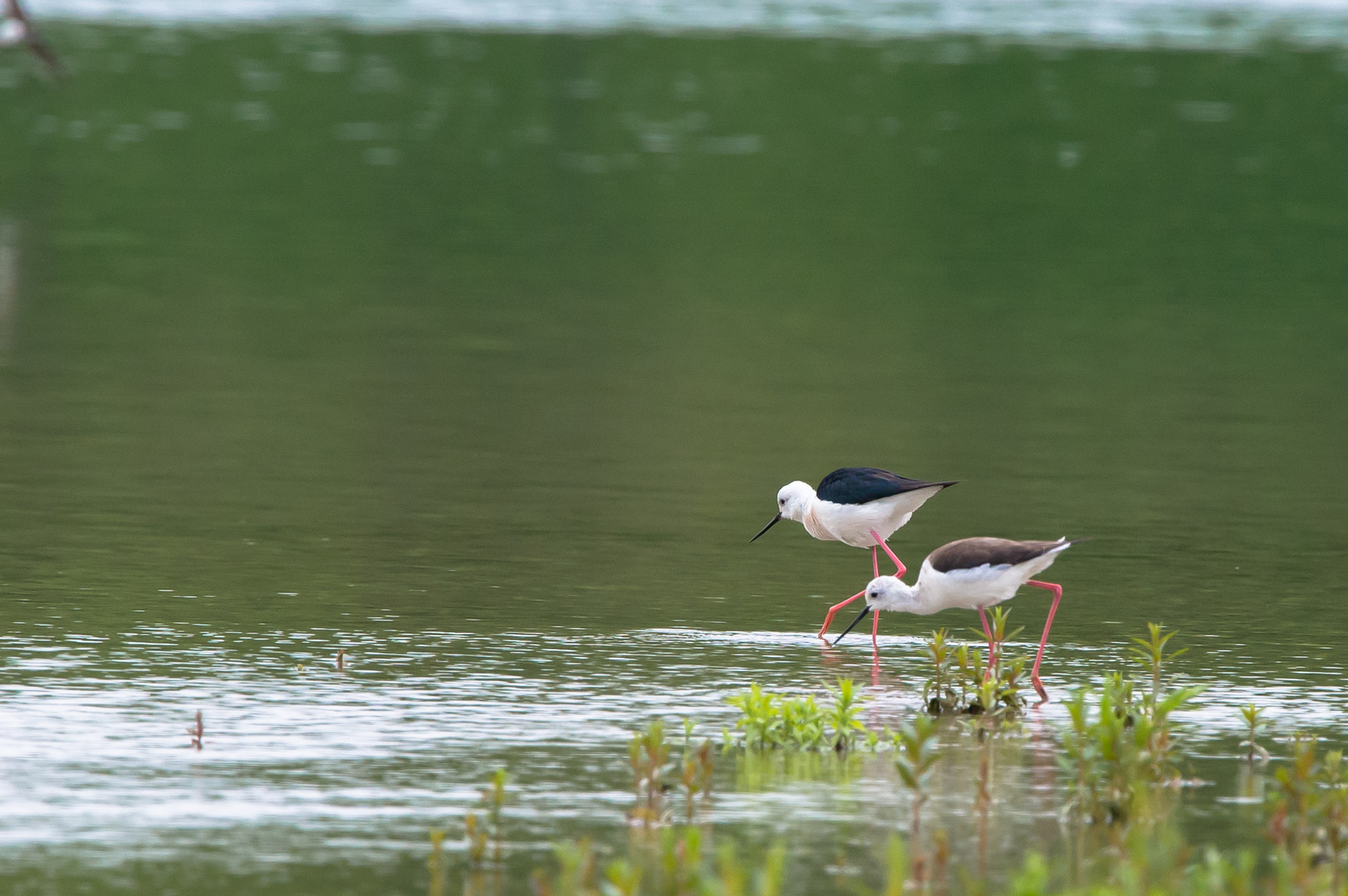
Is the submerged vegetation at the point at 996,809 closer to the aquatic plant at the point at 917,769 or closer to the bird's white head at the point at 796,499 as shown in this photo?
Result: the aquatic plant at the point at 917,769

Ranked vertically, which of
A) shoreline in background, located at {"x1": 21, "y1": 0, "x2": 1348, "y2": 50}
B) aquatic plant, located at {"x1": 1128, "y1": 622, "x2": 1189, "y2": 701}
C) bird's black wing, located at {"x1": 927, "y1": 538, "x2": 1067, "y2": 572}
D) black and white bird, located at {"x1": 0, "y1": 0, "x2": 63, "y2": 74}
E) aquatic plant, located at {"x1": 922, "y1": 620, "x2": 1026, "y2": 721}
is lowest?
aquatic plant, located at {"x1": 922, "y1": 620, "x2": 1026, "y2": 721}

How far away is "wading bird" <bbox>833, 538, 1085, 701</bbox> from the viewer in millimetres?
9727

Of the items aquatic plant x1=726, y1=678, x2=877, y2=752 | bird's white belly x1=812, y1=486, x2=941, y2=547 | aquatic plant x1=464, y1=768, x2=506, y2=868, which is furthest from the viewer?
bird's white belly x1=812, y1=486, x2=941, y2=547

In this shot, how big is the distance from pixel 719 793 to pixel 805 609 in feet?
12.1

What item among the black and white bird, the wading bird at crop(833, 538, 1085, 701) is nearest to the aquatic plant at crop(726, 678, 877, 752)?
the wading bird at crop(833, 538, 1085, 701)

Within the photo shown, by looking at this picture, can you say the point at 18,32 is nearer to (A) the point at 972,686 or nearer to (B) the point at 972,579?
(B) the point at 972,579

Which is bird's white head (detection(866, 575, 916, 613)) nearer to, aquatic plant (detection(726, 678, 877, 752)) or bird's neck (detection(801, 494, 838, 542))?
aquatic plant (detection(726, 678, 877, 752))

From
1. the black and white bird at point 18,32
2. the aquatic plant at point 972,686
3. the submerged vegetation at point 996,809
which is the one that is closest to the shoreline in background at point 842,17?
the black and white bird at point 18,32

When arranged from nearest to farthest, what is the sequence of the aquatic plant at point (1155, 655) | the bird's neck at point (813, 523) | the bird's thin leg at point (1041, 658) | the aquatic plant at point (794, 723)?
the aquatic plant at point (794, 723), the aquatic plant at point (1155, 655), the bird's thin leg at point (1041, 658), the bird's neck at point (813, 523)

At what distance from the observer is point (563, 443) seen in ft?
53.8

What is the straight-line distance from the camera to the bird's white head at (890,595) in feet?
33.2

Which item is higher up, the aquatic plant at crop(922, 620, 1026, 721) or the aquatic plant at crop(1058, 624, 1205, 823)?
the aquatic plant at crop(922, 620, 1026, 721)

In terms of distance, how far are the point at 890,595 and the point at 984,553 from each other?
1.78 ft

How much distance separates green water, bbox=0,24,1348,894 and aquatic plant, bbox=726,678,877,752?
0.42 meters
